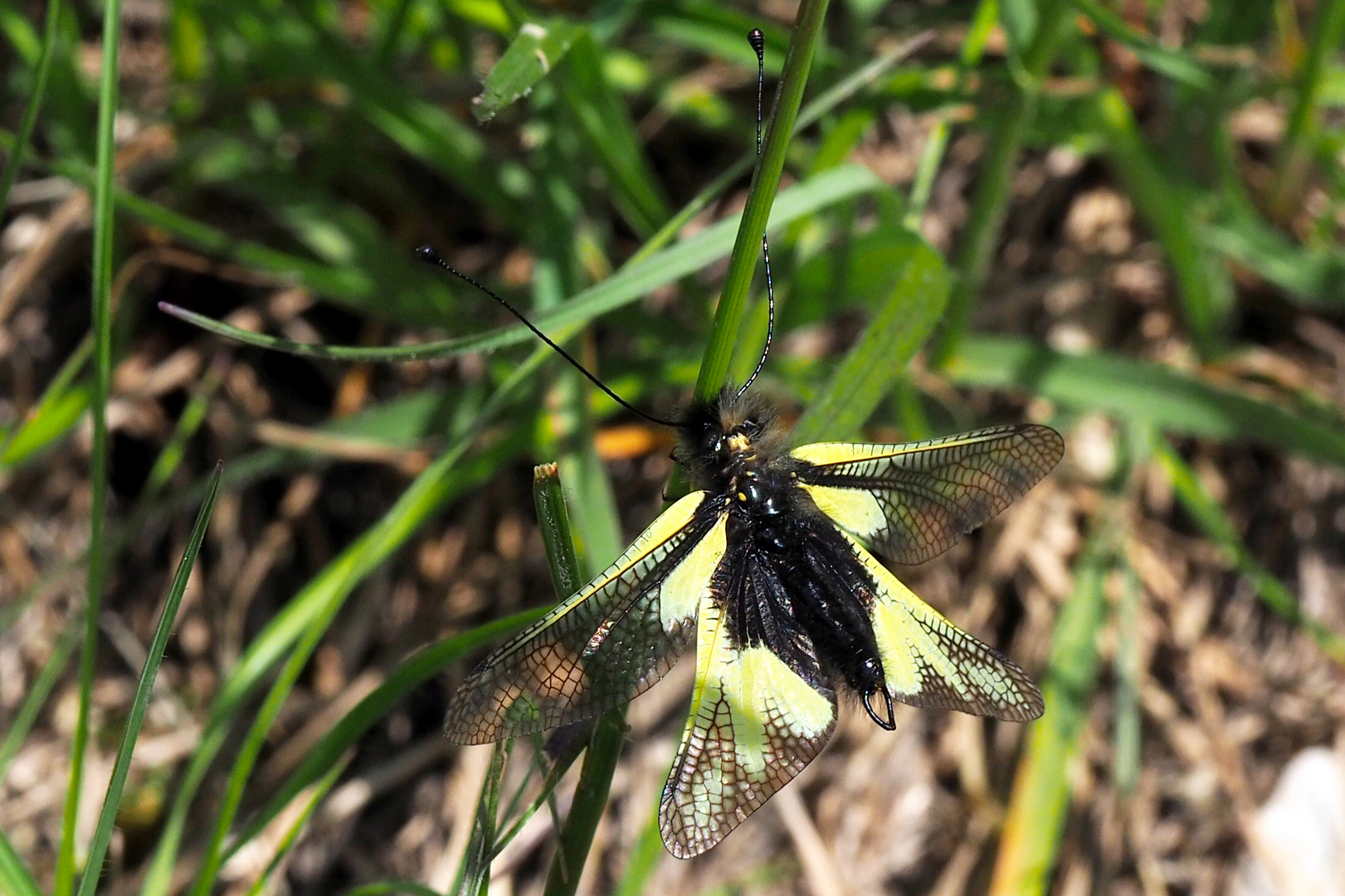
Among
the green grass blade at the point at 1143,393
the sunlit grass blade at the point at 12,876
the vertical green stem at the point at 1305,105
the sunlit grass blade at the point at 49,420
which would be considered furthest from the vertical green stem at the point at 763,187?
the vertical green stem at the point at 1305,105

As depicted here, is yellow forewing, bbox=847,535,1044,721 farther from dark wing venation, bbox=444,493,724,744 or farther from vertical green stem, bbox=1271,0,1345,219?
vertical green stem, bbox=1271,0,1345,219

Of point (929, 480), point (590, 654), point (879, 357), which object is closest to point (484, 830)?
point (590, 654)

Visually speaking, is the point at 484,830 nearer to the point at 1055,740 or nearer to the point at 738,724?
the point at 738,724

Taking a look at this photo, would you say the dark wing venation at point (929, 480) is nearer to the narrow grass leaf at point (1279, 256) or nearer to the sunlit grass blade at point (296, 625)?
the sunlit grass blade at point (296, 625)

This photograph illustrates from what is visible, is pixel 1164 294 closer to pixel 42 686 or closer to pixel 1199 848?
pixel 1199 848

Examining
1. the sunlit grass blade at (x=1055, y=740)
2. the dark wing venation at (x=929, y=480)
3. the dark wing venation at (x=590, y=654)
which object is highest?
the dark wing venation at (x=929, y=480)

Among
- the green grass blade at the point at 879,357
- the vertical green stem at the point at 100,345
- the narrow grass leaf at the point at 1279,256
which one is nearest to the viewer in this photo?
the vertical green stem at the point at 100,345

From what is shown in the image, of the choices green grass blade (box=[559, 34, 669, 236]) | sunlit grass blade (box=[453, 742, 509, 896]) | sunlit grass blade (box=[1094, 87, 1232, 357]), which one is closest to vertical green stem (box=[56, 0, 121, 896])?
sunlit grass blade (box=[453, 742, 509, 896])
